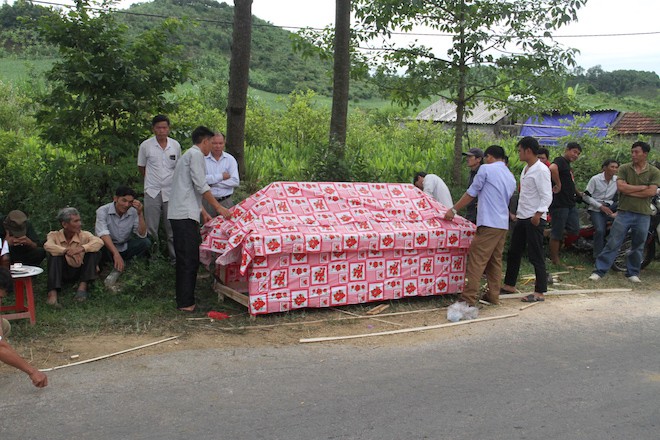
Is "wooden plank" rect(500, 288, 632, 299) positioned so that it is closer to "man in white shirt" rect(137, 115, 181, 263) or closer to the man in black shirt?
the man in black shirt

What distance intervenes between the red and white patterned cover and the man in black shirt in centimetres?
271

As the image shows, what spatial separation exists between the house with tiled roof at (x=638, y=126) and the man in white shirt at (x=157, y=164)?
23366mm

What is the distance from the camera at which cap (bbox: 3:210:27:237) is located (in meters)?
Result: 6.90

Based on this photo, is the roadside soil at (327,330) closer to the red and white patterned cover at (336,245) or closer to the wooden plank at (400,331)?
the wooden plank at (400,331)

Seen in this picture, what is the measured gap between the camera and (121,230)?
25.4ft

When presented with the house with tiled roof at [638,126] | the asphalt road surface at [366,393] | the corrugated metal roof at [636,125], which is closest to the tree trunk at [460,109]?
the asphalt road surface at [366,393]

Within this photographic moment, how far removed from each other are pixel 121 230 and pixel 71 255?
79cm

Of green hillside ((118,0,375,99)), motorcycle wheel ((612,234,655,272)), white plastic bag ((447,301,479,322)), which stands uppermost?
green hillside ((118,0,375,99))

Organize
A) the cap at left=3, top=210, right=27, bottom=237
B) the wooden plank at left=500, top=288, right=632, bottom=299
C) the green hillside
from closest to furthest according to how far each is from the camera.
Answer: the cap at left=3, top=210, right=27, bottom=237, the wooden plank at left=500, top=288, right=632, bottom=299, the green hillside

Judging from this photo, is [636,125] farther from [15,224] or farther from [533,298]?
[15,224]

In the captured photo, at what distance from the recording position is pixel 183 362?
5535mm

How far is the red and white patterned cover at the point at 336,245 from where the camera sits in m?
6.63

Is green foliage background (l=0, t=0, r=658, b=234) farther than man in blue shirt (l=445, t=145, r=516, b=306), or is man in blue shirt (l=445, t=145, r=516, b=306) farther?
green foliage background (l=0, t=0, r=658, b=234)

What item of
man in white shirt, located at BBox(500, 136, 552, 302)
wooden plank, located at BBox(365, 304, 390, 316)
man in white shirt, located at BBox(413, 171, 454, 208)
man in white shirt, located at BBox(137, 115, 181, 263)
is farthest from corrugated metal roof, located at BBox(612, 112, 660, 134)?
man in white shirt, located at BBox(137, 115, 181, 263)
